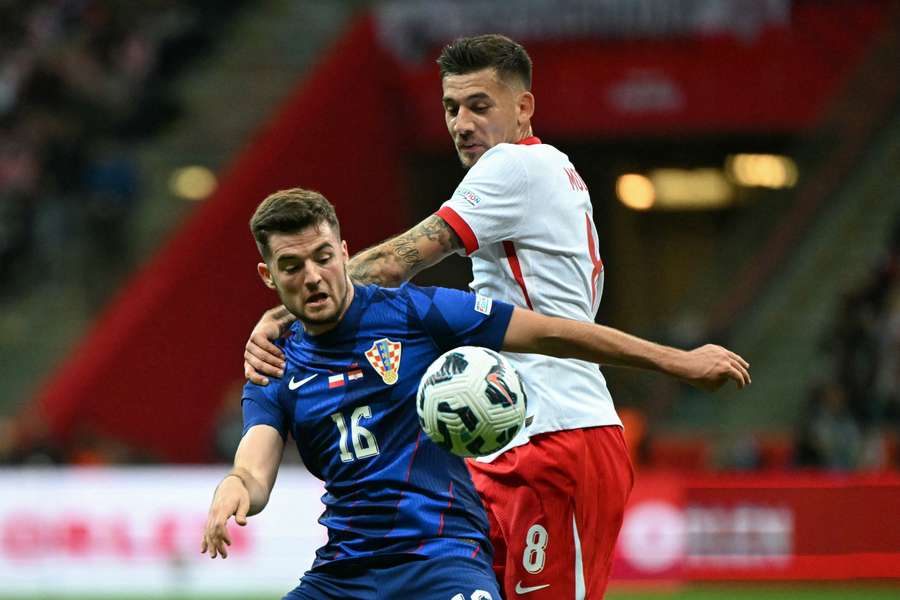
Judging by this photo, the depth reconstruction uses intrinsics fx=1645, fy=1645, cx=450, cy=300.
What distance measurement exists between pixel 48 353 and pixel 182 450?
2390 millimetres

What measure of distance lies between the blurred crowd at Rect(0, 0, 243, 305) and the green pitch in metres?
5.44

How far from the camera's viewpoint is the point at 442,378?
4.84 metres

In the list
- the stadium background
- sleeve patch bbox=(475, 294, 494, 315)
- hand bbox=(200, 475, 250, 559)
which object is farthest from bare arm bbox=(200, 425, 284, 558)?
the stadium background

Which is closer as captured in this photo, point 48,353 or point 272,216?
point 272,216

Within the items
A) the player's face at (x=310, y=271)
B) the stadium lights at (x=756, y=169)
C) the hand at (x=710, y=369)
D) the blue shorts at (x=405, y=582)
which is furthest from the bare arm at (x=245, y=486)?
Result: the stadium lights at (x=756, y=169)

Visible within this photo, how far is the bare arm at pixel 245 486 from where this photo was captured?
4.80 m

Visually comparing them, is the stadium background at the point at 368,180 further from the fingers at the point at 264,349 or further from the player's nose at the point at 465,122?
the fingers at the point at 264,349

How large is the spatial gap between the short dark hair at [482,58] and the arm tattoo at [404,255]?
545mm

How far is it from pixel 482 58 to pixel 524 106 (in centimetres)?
24

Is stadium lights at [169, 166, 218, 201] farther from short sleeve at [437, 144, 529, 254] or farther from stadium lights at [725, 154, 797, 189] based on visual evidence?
short sleeve at [437, 144, 529, 254]

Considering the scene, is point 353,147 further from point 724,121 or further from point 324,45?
point 724,121

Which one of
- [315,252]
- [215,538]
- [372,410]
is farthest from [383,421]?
[215,538]

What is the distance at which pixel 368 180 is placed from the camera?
1989cm

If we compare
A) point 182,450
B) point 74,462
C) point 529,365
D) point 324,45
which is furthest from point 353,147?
point 529,365
